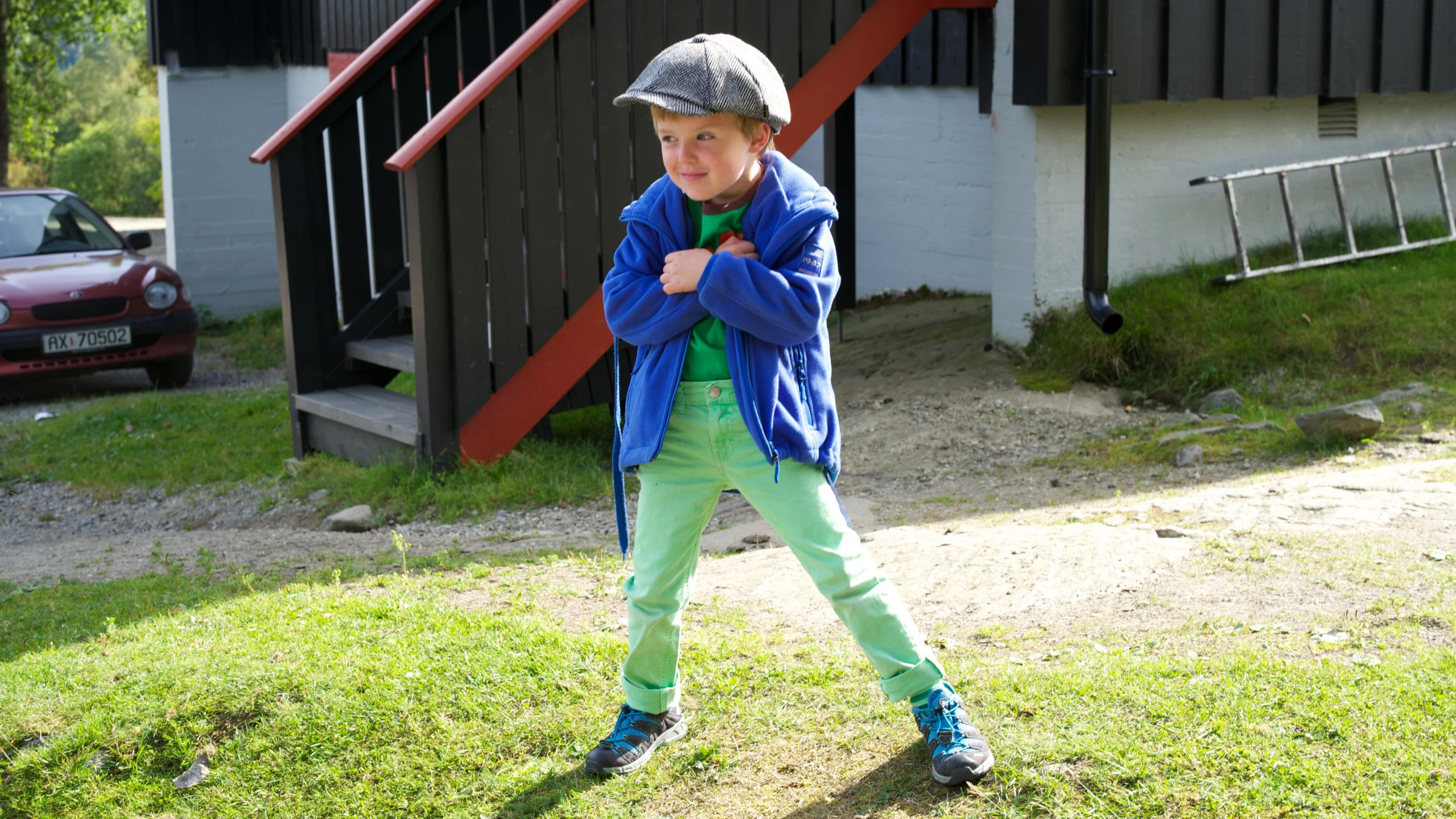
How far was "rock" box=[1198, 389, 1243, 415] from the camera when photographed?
25.1ft

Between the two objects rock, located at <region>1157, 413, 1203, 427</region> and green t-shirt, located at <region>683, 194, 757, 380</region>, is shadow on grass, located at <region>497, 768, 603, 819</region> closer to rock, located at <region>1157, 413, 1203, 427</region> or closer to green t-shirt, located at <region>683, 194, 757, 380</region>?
green t-shirt, located at <region>683, 194, 757, 380</region>

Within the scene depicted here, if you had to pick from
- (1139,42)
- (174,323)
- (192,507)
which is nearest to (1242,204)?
(1139,42)

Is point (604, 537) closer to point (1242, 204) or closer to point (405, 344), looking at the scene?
point (405, 344)

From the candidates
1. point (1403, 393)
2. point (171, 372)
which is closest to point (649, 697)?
point (1403, 393)

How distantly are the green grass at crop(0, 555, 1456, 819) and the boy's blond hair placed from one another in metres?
1.53

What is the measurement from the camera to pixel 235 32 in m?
14.4

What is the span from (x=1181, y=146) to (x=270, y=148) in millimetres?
5865

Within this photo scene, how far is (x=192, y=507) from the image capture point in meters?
7.49

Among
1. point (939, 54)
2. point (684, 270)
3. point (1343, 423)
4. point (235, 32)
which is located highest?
point (235, 32)

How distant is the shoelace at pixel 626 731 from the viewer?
3.39 meters

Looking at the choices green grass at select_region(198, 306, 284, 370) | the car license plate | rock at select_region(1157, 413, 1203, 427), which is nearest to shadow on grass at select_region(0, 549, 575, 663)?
rock at select_region(1157, 413, 1203, 427)

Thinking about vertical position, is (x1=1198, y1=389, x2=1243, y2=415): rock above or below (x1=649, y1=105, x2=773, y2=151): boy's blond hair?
below

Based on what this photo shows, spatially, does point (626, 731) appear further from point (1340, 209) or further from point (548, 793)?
point (1340, 209)

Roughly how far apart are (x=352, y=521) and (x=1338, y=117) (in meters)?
7.53
